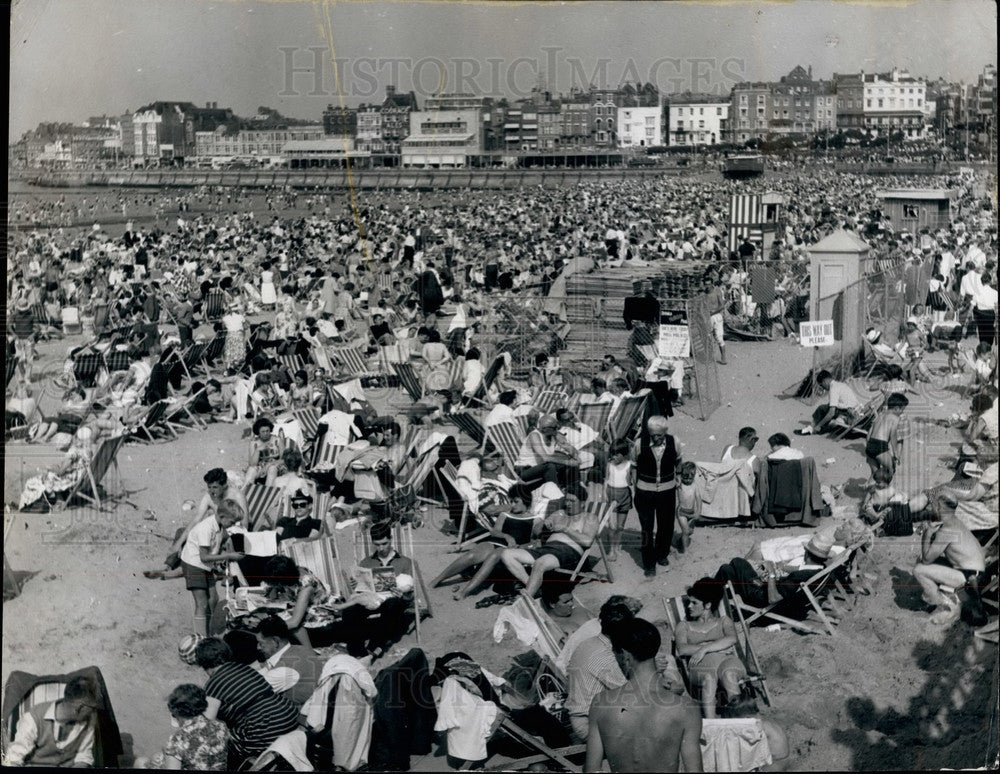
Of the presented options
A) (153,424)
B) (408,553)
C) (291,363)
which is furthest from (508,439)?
(153,424)

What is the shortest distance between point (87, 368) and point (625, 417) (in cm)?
436

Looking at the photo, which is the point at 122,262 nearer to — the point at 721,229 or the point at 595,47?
the point at 595,47

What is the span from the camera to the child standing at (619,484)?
35.5ft

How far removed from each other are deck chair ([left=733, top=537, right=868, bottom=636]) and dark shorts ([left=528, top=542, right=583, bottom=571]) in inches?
48.4

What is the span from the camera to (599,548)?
10750mm

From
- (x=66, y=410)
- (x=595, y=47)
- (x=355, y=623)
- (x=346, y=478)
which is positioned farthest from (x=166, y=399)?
(x=595, y=47)

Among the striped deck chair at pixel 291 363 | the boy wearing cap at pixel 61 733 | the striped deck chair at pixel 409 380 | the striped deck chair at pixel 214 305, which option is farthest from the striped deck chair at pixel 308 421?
the boy wearing cap at pixel 61 733

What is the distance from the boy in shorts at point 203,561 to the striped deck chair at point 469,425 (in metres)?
1.99

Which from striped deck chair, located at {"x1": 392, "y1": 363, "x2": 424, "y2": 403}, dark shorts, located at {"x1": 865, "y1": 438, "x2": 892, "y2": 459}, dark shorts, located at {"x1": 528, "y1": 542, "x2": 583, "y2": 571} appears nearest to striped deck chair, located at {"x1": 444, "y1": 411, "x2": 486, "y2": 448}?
striped deck chair, located at {"x1": 392, "y1": 363, "x2": 424, "y2": 403}

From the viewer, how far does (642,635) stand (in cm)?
884

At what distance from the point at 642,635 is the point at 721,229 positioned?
4545mm

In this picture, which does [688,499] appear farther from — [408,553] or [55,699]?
[55,699]

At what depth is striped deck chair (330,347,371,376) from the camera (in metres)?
11.4

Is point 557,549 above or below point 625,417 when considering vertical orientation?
below
